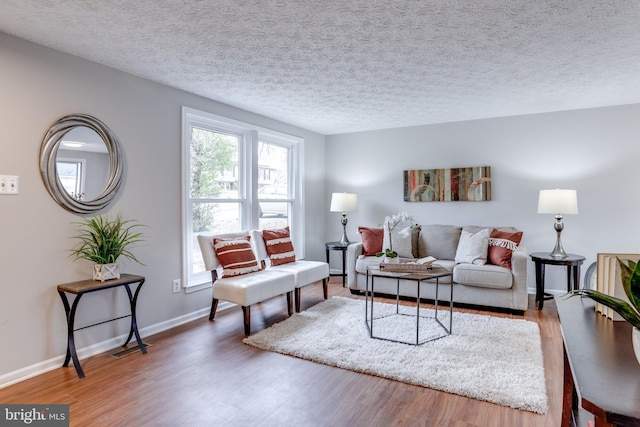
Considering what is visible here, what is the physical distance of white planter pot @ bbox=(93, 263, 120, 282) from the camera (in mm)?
2695

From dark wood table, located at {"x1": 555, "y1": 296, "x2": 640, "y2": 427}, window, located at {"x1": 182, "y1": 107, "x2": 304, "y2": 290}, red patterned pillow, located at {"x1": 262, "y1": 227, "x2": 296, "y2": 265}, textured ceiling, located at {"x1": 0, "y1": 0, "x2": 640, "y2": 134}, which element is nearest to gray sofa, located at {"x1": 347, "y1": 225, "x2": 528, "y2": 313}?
red patterned pillow, located at {"x1": 262, "y1": 227, "x2": 296, "y2": 265}

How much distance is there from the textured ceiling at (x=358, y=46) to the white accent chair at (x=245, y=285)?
1619 mm

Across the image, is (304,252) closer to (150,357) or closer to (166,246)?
(166,246)

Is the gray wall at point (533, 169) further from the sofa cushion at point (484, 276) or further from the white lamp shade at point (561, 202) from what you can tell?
the sofa cushion at point (484, 276)

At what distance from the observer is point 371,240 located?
187 inches

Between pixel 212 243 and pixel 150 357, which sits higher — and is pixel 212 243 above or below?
above

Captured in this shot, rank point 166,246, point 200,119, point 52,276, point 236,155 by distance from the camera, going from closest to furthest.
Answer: point 52,276 < point 166,246 < point 200,119 < point 236,155

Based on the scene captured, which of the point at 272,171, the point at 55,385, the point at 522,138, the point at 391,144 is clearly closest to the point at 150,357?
the point at 55,385

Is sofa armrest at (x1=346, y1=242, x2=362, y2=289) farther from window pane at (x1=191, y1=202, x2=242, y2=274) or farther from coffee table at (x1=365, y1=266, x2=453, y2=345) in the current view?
window pane at (x1=191, y1=202, x2=242, y2=274)

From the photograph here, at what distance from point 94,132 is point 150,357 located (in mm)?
1803

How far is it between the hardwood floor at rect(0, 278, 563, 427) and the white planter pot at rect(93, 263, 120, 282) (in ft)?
2.05

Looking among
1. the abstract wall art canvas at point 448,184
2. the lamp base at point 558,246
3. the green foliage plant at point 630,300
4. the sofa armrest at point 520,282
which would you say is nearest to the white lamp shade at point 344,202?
the abstract wall art canvas at point 448,184

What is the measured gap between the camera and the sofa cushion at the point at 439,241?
4.59 metres

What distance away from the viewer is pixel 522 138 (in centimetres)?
464
